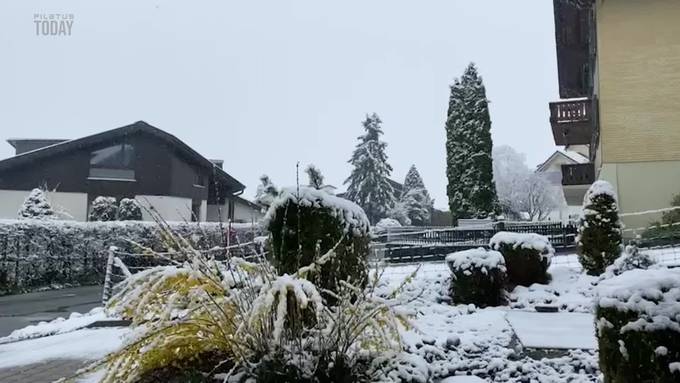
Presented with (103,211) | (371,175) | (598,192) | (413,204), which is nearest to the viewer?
(598,192)

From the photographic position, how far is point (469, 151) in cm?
2219

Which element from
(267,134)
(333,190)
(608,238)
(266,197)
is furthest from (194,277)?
(267,134)

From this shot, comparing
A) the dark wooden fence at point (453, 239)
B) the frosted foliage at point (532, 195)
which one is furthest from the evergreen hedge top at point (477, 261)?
the frosted foliage at point (532, 195)

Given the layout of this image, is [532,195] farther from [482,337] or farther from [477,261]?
[482,337]

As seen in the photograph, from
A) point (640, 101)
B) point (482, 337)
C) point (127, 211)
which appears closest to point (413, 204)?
point (127, 211)

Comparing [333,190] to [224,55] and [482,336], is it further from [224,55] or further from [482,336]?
[224,55]

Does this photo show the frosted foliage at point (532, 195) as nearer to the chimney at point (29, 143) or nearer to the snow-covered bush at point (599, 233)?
the chimney at point (29, 143)

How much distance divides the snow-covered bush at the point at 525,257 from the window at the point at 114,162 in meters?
16.3

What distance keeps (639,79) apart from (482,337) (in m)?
11.1

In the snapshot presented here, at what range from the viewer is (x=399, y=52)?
3178 cm

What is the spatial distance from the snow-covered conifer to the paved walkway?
214cm

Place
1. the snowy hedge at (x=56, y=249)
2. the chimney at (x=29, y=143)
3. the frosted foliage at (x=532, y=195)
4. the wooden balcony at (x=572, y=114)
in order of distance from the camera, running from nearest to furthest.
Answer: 1. the snowy hedge at (x=56, y=249)
2. the wooden balcony at (x=572, y=114)
3. the chimney at (x=29, y=143)
4. the frosted foliage at (x=532, y=195)

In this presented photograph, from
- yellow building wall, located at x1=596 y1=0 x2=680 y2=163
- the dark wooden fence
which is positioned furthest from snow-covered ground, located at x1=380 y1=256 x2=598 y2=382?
yellow building wall, located at x1=596 y1=0 x2=680 y2=163

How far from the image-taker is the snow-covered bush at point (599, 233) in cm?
786
